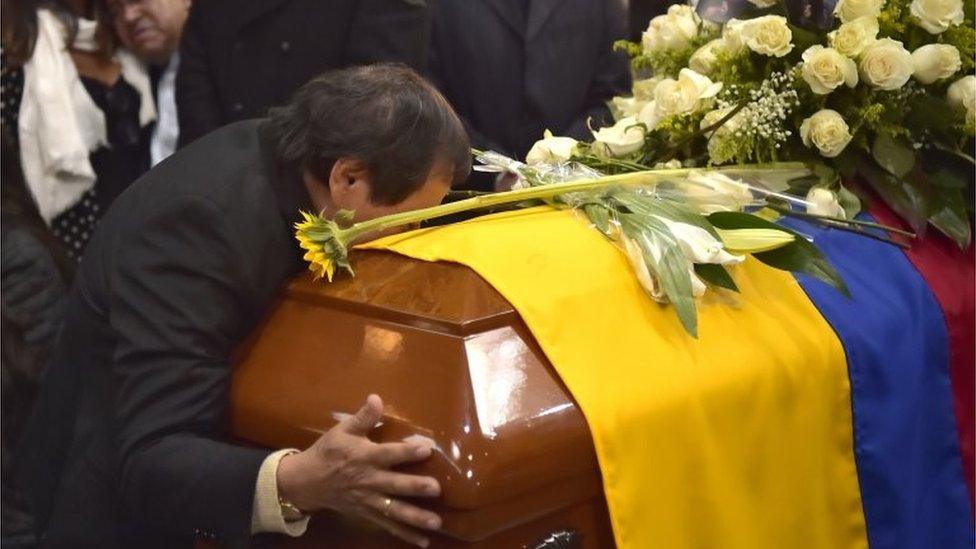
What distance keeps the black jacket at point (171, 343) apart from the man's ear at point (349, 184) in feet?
0.16

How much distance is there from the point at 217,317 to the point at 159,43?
1.51 metres

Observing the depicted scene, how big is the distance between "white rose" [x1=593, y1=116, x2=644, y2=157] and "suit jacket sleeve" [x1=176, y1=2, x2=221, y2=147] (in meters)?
0.96

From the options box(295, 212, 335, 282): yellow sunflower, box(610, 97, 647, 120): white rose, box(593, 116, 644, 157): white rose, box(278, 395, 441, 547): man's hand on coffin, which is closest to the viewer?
box(278, 395, 441, 547): man's hand on coffin

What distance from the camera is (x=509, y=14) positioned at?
2.96m

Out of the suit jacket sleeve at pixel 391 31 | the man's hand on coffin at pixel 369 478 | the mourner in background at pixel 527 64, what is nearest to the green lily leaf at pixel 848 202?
the mourner in background at pixel 527 64

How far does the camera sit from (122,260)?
5.63ft

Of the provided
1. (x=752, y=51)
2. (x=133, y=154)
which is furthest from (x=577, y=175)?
(x=133, y=154)

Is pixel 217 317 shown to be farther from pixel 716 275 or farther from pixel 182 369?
pixel 716 275

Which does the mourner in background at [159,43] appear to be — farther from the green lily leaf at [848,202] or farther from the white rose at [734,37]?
the green lily leaf at [848,202]

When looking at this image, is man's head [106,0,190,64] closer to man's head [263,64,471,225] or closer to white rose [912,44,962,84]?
man's head [263,64,471,225]

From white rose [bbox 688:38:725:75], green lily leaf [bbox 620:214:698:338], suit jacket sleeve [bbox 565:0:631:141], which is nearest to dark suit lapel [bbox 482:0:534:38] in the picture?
suit jacket sleeve [bbox 565:0:631:141]

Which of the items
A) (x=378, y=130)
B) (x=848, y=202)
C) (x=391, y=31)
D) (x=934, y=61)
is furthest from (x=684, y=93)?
(x=378, y=130)

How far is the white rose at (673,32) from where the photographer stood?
8.34ft

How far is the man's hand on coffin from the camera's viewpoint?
1455 mm
